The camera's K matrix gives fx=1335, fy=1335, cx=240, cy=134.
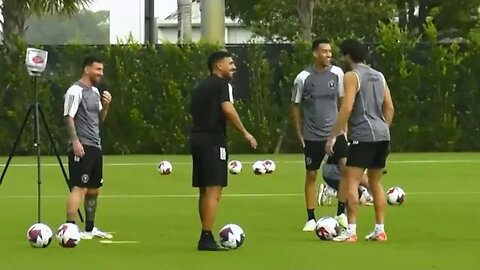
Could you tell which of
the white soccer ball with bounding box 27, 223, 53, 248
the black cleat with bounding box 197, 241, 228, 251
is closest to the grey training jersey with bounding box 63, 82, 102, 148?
the white soccer ball with bounding box 27, 223, 53, 248

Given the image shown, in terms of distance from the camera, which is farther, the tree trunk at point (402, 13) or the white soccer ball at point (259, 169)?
the tree trunk at point (402, 13)

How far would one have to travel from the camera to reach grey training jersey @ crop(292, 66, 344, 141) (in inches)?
603

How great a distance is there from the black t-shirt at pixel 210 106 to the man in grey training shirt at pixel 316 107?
7.51ft

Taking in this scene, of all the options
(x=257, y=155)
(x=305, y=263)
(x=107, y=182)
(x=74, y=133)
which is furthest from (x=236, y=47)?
(x=305, y=263)

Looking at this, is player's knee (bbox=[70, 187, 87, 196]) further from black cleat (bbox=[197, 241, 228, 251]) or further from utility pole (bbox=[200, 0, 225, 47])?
utility pole (bbox=[200, 0, 225, 47])

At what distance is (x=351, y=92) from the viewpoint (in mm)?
13570

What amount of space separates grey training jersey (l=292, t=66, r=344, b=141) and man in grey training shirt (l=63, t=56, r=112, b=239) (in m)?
2.46

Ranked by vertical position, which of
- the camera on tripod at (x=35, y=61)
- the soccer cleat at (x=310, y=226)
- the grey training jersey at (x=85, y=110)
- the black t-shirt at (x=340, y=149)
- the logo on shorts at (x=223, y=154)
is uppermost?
the camera on tripod at (x=35, y=61)

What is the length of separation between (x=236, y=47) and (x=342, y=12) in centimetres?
2163

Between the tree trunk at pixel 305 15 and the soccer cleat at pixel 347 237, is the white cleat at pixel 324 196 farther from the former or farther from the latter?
the tree trunk at pixel 305 15

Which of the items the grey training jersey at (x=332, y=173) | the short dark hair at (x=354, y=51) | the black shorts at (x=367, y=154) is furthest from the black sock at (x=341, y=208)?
the short dark hair at (x=354, y=51)

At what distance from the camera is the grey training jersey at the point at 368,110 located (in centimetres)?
1376

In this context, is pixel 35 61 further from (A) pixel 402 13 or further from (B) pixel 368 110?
(A) pixel 402 13

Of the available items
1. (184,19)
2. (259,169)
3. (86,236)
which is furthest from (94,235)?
(184,19)
